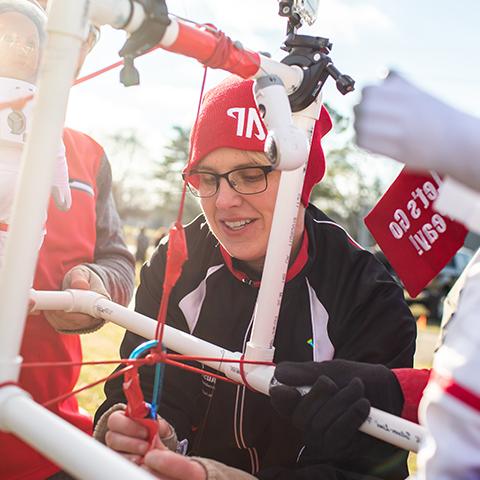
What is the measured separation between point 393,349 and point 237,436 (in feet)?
1.55

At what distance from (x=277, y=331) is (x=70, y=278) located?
1.97 feet

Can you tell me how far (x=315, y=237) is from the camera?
160 cm

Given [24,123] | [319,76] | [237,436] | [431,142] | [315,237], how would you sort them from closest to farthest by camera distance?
[431,142], [319,76], [24,123], [237,436], [315,237]

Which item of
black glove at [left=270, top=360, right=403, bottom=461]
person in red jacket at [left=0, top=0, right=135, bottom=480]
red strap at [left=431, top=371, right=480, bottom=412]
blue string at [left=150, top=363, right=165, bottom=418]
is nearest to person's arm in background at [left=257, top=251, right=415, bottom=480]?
black glove at [left=270, top=360, right=403, bottom=461]

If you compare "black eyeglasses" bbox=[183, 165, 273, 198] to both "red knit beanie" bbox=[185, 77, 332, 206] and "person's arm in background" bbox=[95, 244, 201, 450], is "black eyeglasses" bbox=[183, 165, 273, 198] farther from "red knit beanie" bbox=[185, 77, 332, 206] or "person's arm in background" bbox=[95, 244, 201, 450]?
"person's arm in background" bbox=[95, 244, 201, 450]

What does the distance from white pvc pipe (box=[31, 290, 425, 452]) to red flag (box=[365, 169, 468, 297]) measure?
437 millimetres

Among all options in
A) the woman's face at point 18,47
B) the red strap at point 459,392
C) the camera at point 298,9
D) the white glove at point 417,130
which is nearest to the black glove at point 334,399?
the red strap at point 459,392

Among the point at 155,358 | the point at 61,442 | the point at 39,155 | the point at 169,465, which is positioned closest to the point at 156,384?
the point at 155,358

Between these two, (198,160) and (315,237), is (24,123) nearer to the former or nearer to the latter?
(198,160)

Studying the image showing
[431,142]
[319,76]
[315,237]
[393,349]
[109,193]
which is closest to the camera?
[431,142]

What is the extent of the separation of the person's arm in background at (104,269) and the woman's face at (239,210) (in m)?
0.37

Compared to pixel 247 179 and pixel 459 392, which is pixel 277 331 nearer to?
pixel 247 179

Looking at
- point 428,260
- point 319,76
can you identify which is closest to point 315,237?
point 428,260

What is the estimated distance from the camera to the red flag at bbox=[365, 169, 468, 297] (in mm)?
1243
